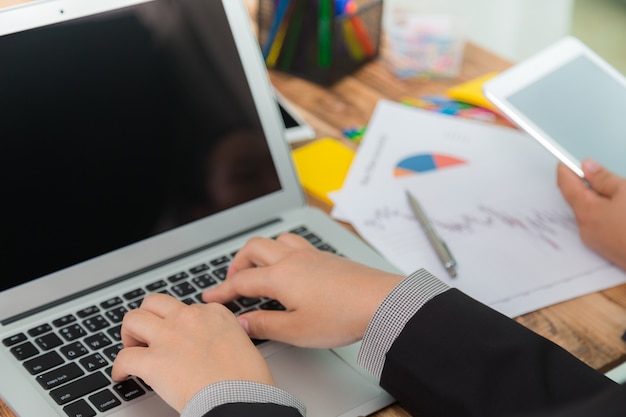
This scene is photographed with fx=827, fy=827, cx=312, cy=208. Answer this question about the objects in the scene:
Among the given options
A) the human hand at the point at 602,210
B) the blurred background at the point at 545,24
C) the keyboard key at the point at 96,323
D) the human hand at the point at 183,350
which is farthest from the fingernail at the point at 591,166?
the blurred background at the point at 545,24

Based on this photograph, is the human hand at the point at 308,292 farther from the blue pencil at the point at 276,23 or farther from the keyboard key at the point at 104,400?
the blue pencil at the point at 276,23

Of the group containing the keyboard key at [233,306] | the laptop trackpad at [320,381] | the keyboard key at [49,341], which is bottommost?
the laptop trackpad at [320,381]

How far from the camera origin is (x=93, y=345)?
824mm

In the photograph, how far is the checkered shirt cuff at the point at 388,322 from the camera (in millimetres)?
782

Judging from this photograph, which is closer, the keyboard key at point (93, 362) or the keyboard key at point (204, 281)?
the keyboard key at point (93, 362)

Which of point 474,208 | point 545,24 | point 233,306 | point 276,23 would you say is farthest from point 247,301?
point 545,24

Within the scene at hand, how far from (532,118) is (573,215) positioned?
14 centimetres

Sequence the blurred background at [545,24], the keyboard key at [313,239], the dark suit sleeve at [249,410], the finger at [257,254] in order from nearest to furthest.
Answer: the dark suit sleeve at [249,410] → the finger at [257,254] → the keyboard key at [313,239] → the blurred background at [545,24]

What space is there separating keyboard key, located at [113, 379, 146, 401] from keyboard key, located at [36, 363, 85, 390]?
0.04m

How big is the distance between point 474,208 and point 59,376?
57cm

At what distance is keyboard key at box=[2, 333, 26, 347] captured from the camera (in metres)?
0.83

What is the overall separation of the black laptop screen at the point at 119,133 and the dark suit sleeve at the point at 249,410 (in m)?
0.30

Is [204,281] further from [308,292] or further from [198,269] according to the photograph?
[308,292]

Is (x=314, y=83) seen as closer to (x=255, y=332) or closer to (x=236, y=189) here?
(x=236, y=189)
